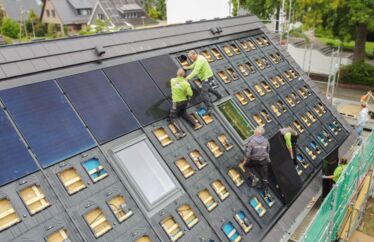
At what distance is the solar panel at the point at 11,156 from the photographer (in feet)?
18.6

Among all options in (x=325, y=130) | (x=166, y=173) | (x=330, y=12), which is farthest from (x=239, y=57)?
(x=330, y=12)

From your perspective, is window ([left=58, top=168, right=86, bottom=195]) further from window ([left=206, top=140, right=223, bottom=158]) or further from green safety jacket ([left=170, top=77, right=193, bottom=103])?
window ([left=206, top=140, right=223, bottom=158])

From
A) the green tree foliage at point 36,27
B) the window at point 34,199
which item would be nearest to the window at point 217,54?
the window at point 34,199

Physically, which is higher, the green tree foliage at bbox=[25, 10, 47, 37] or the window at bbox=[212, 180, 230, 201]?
the green tree foliage at bbox=[25, 10, 47, 37]

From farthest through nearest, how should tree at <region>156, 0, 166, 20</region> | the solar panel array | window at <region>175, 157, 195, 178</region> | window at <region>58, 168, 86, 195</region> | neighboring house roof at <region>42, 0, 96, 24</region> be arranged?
tree at <region>156, 0, 166, 20</region> → neighboring house roof at <region>42, 0, 96, 24</region> → window at <region>175, 157, 195, 178</region> → window at <region>58, 168, 86, 195</region> → the solar panel array

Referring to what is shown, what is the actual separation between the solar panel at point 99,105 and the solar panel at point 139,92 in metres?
0.22

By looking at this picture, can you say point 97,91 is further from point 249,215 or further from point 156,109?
point 249,215

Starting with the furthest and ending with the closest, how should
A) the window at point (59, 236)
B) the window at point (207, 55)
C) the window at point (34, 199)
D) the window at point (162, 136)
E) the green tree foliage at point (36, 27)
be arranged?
the green tree foliage at point (36, 27)
the window at point (207, 55)
the window at point (162, 136)
the window at point (34, 199)
the window at point (59, 236)

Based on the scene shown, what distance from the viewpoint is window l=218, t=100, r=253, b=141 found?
952 centimetres

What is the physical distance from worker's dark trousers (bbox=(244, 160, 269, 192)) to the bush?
19142mm

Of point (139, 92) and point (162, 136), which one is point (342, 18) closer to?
point (139, 92)

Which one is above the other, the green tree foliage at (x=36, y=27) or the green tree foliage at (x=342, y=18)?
the green tree foliage at (x=36, y=27)

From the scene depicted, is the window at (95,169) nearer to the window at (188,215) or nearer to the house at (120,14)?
the window at (188,215)

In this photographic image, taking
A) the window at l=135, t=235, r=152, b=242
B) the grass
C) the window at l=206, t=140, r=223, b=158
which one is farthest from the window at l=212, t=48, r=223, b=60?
the grass
